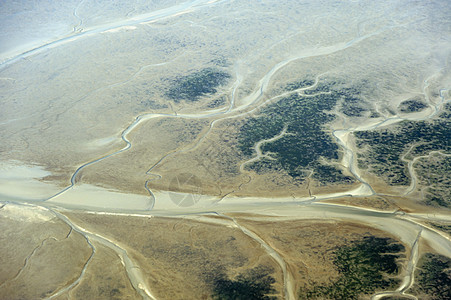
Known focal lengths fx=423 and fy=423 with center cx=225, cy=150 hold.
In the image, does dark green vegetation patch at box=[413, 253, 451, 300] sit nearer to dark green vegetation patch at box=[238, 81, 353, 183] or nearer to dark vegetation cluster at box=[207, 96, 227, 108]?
dark green vegetation patch at box=[238, 81, 353, 183]

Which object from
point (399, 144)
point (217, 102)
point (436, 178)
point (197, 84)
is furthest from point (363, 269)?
point (197, 84)

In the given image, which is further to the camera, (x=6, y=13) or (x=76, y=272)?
(x=6, y=13)

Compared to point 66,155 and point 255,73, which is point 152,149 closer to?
point 66,155

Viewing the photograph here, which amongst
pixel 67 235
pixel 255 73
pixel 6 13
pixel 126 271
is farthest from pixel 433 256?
pixel 6 13

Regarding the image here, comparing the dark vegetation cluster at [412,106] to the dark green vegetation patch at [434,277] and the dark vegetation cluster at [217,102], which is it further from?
the dark green vegetation patch at [434,277]

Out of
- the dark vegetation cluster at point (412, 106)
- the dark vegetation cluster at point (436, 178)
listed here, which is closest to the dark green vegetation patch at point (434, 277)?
the dark vegetation cluster at point (436, 178)

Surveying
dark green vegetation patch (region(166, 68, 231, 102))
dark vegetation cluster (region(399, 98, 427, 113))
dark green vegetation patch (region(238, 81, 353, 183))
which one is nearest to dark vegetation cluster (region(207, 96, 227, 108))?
dark green vegetation patch (region(166, 68, 231, 102))

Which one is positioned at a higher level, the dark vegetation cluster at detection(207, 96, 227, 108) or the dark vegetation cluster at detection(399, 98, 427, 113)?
the dark vegetation cluster at detection(399, 98, 427, 113)

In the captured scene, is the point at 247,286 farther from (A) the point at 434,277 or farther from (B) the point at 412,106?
(B) the point at 412,106
